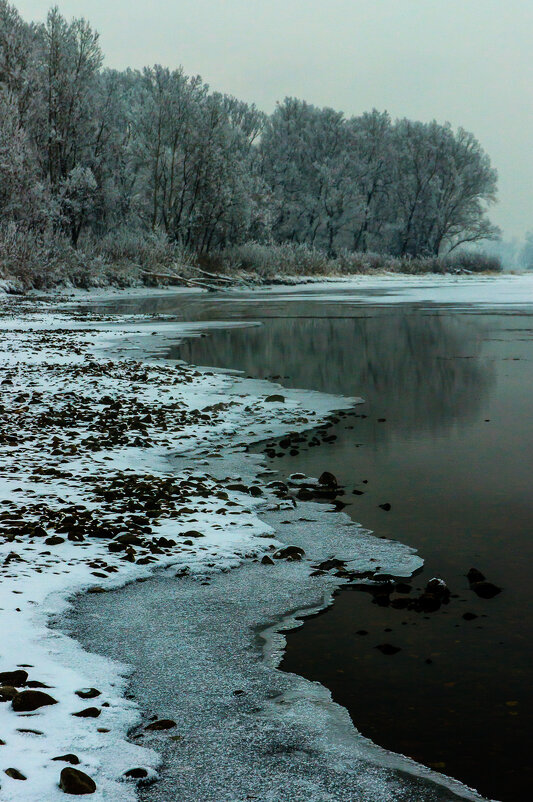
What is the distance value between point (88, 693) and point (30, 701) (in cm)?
24

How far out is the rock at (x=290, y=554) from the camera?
496 cm

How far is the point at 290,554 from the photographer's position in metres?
5.00

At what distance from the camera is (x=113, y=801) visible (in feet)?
8.41

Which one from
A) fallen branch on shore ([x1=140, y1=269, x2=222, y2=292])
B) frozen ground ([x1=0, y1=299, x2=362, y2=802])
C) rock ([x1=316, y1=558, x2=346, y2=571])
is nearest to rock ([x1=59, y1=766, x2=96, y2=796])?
frozen ground ([x1=0, y1=299, x2=362, y2=802])

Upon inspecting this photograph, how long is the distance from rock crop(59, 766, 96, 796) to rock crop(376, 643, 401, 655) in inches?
61.3

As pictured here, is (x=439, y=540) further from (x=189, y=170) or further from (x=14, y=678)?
(x=189, y=170)

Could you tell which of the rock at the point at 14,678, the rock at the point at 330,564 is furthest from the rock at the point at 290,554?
the rock at the point at 14,678

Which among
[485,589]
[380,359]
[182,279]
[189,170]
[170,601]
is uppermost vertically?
[189,170]

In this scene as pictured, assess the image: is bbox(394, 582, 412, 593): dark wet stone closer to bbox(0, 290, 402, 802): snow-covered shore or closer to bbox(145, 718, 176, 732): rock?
bbox(0, 290, 402, 802): snow-covered shore

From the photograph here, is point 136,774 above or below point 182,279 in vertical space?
below

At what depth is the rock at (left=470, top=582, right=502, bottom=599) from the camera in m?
4.32

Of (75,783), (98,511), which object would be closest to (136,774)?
(75,783)

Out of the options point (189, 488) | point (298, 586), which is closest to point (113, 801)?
point (298, 586)

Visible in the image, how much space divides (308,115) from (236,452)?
6973 cm
